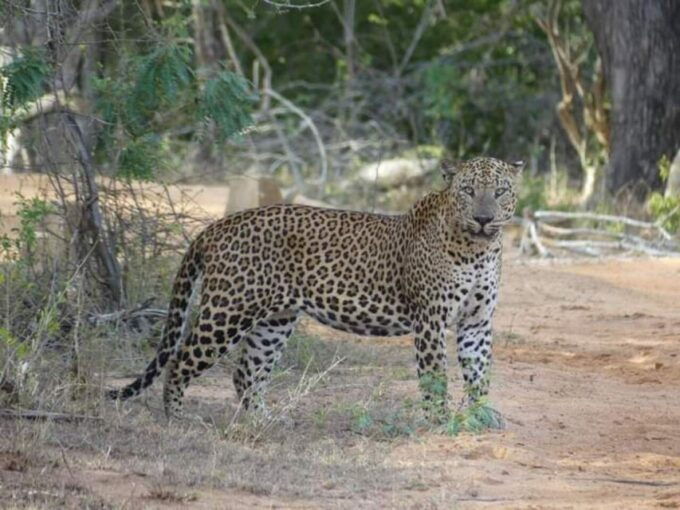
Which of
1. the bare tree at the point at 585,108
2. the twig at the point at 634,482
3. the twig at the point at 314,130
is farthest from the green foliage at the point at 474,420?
the bare tree at the point at 585,108

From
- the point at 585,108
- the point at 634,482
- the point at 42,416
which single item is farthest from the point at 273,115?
the point at 634,482

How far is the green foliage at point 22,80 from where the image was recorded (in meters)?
9.45

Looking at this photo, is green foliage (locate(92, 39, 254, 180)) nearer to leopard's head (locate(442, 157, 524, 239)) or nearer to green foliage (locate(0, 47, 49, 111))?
green foliage (locate(0, 47, 49, 111))

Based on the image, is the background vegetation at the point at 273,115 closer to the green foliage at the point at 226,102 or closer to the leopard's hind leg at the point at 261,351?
the green foliage at the point at 226,102

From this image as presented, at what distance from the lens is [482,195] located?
9086 mm

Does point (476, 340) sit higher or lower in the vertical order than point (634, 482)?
higher

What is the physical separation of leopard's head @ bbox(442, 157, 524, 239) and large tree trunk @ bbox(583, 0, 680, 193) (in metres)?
9.68

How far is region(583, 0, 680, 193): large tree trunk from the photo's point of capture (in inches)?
732

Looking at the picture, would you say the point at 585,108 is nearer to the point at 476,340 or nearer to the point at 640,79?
the point at 640,79

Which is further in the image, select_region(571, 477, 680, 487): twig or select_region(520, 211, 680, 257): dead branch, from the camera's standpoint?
select_region(520, 211, 680, 257): dead branch

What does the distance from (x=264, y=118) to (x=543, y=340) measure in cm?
1033

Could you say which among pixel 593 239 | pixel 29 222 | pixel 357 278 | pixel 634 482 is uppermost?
pixel 29 222

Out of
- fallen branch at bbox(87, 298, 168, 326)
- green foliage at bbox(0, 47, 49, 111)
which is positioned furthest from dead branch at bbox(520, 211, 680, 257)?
green foliage at bbox(0, 47, 49, 111)

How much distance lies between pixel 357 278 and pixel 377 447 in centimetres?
132
